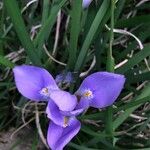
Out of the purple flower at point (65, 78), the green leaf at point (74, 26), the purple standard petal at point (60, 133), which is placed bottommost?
the purple standard petal at point (60, 133)

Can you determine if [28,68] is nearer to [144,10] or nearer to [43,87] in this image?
[43,87]

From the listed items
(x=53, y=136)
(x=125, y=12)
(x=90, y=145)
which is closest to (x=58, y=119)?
(x=53, y=136)

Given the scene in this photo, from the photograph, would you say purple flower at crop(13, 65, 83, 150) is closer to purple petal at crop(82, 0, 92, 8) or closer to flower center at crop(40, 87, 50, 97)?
flower center at crop(40, 87, 50, 97)

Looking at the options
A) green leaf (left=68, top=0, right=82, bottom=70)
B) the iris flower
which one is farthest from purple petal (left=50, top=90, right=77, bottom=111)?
green leaf (left=68, top=0, right=82, bottom=70)

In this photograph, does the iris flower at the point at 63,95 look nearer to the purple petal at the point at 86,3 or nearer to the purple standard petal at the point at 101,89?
the purple standard petal at the point at 101,89

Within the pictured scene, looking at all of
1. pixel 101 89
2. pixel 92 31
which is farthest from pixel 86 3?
pixel 101 89

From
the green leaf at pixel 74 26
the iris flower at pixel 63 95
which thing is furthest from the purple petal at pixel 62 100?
the green leaf at pixel 74 26
